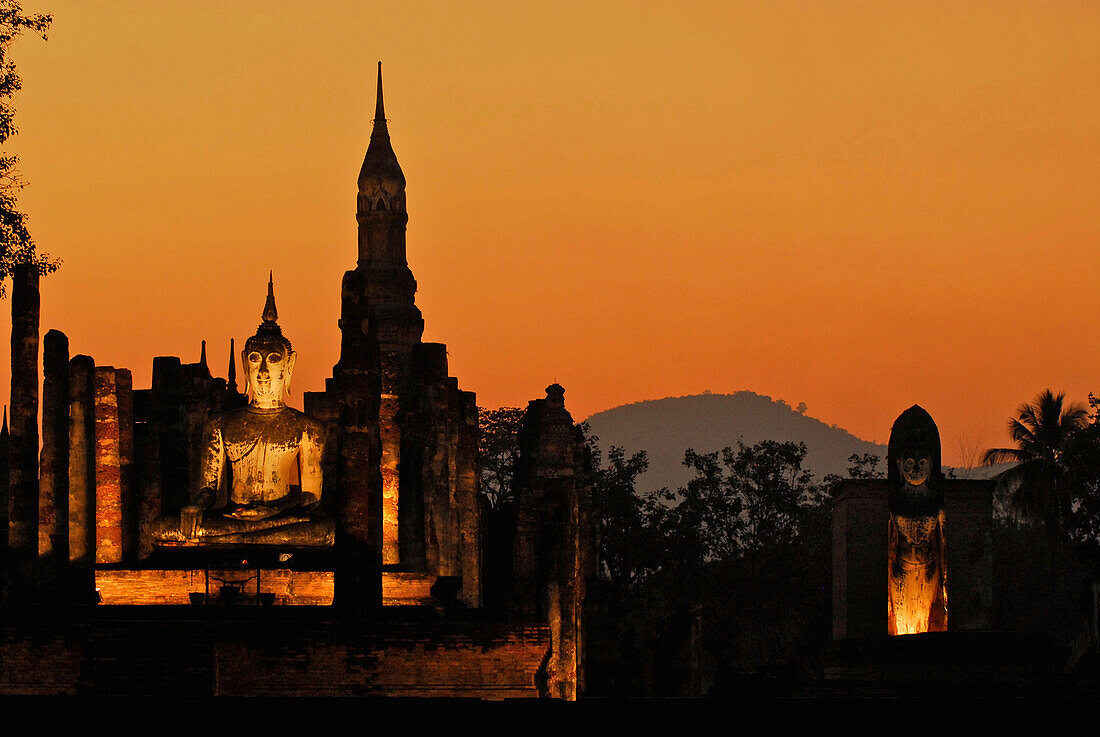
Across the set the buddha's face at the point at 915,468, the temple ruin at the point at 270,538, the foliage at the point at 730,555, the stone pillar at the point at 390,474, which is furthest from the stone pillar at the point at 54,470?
the buddha's face at the point at 915,468

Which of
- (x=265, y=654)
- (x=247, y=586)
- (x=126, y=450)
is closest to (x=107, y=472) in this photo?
(x=126, y=450)

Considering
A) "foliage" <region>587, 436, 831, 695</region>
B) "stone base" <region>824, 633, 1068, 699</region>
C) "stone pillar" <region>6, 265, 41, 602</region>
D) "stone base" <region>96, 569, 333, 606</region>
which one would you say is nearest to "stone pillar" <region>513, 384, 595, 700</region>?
"stone base" <region>96, 569, 333, 606</region>

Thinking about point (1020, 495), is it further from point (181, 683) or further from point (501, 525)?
point (181, 683)

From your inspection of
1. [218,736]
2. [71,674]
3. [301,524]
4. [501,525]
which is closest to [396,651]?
[71,674]

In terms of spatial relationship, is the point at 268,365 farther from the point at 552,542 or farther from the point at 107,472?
the point at 552,542

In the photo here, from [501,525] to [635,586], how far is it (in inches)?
855

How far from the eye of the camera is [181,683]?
1819 cm

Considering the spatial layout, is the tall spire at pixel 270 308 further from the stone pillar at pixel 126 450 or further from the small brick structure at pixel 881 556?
the small brick structure at pixel 881 556

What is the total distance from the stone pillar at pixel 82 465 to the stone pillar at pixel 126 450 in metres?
0.87

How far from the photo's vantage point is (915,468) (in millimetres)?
40281

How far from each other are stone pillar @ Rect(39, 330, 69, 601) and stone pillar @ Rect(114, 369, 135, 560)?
1.75 m

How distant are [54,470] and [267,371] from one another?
362cm

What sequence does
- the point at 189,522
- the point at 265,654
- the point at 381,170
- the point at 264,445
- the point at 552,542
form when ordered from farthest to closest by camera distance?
1. the point at 381,170
2. the point at 264,445
3. the point at 189,522
4. the point at 552,542
5. the point at 265,654

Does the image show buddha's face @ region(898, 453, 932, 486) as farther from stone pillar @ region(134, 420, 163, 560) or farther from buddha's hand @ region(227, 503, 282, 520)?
stone pillar @ region(134, 420, 163, 560)
